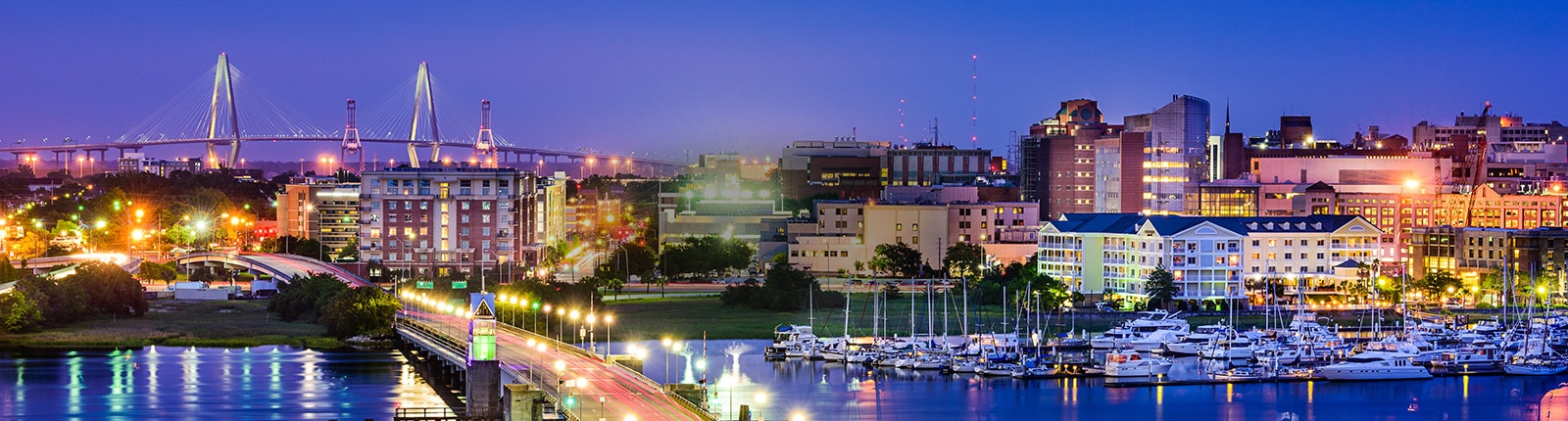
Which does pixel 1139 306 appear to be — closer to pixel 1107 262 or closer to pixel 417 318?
pixel 1107 262

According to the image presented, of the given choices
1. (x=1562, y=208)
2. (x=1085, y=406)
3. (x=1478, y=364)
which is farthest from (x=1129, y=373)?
(x=1562, y=208)

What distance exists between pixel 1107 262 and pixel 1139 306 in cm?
317

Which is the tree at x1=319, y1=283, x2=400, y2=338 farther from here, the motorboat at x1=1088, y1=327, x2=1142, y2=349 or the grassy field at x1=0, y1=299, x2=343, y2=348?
the motorboat at x1=1088, y1=327, x2=1142, y2=349

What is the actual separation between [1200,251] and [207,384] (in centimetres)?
2330

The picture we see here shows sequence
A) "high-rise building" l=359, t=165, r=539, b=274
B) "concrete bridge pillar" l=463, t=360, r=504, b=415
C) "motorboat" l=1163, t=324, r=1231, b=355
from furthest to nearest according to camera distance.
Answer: "high-rise building" l=359, t=165, r=539, b=274 → "motorboat" l=1163, t=324, r=1231, b=355 → "concrete bridge pillar" l=463, t=360, r=504, b=415

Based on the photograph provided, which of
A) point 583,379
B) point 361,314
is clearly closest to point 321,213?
point 361,314

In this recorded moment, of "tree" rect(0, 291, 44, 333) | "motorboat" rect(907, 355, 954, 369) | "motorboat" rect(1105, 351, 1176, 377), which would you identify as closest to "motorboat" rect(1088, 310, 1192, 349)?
"motorboat" rect(1105, 351, 1176, 377)

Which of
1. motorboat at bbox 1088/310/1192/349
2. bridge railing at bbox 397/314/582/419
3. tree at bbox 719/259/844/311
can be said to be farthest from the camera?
tree at bbox 719/259/844/311

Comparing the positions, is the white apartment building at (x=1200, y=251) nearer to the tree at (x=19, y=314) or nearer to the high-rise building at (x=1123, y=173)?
the high-rise building at (x=1123, y=173)

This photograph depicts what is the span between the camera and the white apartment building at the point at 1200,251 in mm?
46562

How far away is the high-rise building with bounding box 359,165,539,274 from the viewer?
52.9 meters

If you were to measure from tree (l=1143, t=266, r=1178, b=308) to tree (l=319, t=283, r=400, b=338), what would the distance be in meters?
16.4

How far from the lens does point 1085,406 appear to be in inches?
Answer: 1231

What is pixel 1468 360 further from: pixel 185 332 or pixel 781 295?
pixel 185 332
